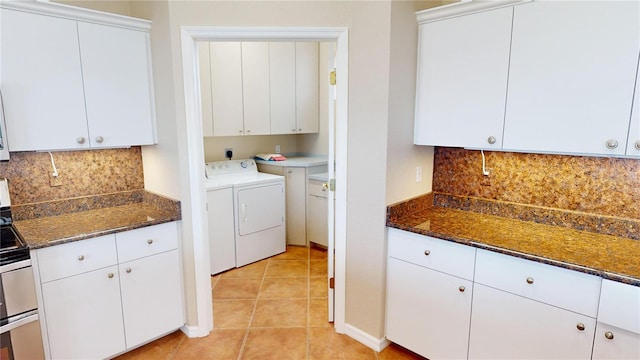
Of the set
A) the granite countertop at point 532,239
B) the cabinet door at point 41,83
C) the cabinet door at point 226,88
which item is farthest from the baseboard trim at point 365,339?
the cabinet door at point 226,88

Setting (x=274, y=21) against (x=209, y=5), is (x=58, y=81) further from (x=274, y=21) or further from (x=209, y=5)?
(x=274, y=21)

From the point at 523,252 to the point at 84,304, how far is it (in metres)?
2.36

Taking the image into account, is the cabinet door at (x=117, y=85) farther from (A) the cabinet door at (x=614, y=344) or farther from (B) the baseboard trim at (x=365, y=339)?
(A) the cabinet door at (x=614, y=344)

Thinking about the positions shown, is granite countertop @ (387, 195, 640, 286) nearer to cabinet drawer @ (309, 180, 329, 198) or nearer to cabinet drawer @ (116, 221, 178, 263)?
cabinet drawer @ (116, 221, 178, 263)

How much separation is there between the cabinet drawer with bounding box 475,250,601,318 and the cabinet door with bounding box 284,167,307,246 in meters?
2.44

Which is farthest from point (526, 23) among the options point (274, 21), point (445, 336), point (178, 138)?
point (178, 138)

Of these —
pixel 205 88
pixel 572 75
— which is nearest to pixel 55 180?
pixel 205 88

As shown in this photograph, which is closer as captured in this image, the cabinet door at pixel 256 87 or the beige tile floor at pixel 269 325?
the beige tile floor at pixel 269 325

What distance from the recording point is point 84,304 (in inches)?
79.8

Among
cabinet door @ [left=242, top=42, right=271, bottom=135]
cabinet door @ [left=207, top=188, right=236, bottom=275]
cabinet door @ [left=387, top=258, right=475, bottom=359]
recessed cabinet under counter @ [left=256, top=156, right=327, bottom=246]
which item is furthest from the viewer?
recessed cabinet under counter @ [left=256, top=156, right=327, bottom=246]

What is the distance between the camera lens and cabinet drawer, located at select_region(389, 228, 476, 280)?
1.91m

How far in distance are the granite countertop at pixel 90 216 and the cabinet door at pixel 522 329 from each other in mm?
1899

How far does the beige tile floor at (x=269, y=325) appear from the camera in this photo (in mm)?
2338

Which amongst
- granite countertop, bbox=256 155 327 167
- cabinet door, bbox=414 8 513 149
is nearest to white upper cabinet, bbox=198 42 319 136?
granite countertop, bbox=256 155 327 167
